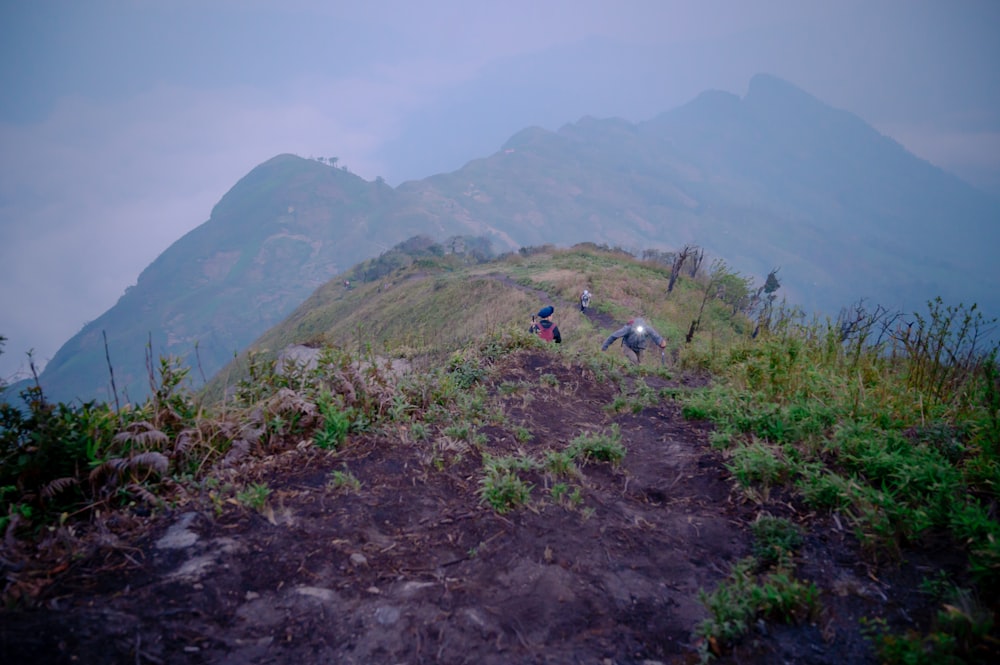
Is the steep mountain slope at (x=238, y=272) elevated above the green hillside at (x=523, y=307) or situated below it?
above

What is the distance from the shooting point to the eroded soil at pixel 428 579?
2107 millimetres

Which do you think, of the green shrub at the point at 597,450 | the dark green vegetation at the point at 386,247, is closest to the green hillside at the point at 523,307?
the green shrub at the point at 597,450

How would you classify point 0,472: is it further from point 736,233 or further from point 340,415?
point 736,233

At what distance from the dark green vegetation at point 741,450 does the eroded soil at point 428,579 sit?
0.31 ft

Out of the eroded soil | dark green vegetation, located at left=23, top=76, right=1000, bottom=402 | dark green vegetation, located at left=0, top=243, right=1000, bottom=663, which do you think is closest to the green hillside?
dark green vegetation, located at left=0, top=243, right=1000, bottom=663

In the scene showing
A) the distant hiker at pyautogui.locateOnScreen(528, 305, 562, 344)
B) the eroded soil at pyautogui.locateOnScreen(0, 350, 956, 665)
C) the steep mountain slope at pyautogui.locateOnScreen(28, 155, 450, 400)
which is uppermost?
the steep mountain slope at pyautogui.locateOnScreen(28, 155, 450, 400)

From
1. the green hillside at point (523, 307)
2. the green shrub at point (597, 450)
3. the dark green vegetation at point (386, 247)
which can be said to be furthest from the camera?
the dark green vegetation at point (386, 247)

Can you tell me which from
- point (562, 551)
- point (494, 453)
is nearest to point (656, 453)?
point (494, 453)

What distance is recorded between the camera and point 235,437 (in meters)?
3.62

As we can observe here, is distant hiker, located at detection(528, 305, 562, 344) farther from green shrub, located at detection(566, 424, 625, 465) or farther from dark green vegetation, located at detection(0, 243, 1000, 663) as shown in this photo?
green shrub, located at detection(566, 424, 625, 465)

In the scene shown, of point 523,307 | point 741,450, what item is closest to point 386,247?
point 523,307

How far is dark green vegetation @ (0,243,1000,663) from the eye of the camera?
90.4 inches

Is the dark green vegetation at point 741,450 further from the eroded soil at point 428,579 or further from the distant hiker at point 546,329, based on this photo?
the distant hiker at point 546,329

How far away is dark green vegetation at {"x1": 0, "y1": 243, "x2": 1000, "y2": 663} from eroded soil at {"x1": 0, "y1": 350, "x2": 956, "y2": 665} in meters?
0.10
